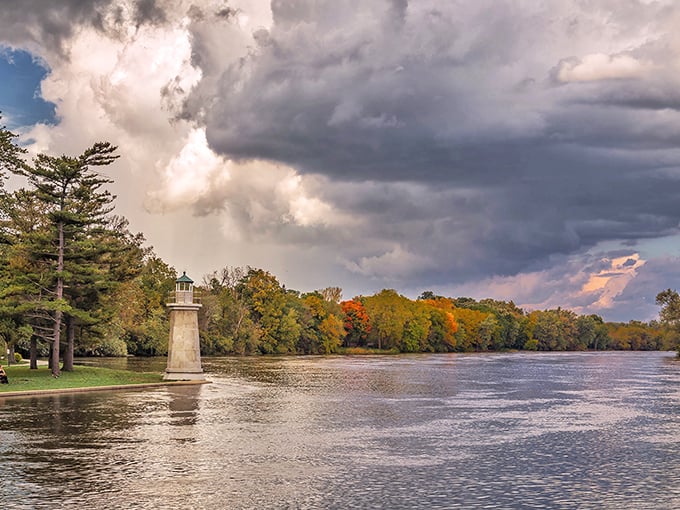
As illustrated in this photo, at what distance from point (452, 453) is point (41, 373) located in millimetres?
38653

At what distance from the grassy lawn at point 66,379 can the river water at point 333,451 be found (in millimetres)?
3720

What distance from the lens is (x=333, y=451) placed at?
2709 centimetres

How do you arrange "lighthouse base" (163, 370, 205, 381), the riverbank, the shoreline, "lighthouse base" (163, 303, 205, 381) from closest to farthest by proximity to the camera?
1. the shoreline
2. the riverbank
3. "lighthouse base" (163, 370, 205, 381)
4. "lighthouse base" (163, 303, 205, 381)

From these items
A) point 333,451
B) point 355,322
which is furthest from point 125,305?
point 355,322

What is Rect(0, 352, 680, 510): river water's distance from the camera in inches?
780

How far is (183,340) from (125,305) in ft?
97.6

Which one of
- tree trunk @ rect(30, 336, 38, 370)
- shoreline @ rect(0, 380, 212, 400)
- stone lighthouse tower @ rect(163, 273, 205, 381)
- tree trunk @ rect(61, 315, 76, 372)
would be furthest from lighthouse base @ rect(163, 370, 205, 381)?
tree trunk @ rect(30, 336, 38, 370)

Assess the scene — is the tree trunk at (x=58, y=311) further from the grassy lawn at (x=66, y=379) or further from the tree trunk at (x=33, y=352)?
the tree trunk at (x=33, y=352)

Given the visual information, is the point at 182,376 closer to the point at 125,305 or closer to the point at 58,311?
the point at 58,311

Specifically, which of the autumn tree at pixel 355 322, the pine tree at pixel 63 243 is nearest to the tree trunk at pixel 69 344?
the pine tree at pixel 63 243

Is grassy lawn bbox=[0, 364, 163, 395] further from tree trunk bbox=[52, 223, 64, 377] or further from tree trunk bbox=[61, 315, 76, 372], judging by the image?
tree trunk bbox=[52, 223, 64, 377]

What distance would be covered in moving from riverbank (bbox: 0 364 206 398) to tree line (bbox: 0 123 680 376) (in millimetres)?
1661

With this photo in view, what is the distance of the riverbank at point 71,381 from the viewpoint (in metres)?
46.0

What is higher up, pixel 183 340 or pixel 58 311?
pixel 58 311
